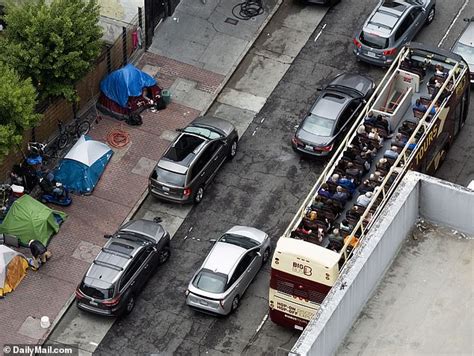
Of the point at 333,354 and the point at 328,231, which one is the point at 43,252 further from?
the point at 333,354

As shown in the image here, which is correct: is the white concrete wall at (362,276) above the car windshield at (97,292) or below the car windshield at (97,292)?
above

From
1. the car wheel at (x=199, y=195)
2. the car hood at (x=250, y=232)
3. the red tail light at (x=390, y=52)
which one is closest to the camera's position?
the car hood at (x=250, y=232)

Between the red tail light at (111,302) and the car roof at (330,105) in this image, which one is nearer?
the red tail light at (111,302)

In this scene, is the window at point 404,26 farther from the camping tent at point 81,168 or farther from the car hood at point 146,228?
the car hood at point 146,228

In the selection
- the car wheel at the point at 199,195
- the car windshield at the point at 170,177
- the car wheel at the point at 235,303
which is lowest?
the car wheel at the point at 235,303

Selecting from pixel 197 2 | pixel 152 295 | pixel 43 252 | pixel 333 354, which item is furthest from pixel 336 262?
pixel 197 2

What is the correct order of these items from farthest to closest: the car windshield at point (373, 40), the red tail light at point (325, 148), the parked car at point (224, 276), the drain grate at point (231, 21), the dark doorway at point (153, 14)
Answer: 1. the drain grate at point (231, 21)
2. the dark doorway at point (153, 14)
3. the car windshield at point (373, 40)
4. the red tail light at point (325, 148)
5. the parked car at point (224, 276)

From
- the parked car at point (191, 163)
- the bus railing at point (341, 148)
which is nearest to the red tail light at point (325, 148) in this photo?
the bus railing at point (341, 148)

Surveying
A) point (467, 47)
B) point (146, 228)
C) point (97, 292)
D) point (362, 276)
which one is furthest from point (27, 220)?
point (362, 276)
